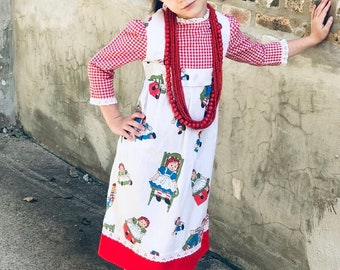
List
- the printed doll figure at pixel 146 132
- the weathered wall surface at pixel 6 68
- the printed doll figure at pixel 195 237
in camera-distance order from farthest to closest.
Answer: the weathered wall surface at pixel 6 68 < the printed doll figure at pixel 195 237 < the printed doll figure at pixel 146 132

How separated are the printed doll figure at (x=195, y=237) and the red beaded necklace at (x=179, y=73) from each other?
1.73 feet

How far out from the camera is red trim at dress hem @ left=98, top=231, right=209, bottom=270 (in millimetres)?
3334

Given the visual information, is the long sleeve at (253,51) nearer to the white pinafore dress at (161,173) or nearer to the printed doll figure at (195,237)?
the white pinafore dress at (161,173)

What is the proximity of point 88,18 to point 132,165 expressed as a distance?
75.6 inches

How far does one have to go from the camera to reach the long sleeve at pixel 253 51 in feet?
10.5

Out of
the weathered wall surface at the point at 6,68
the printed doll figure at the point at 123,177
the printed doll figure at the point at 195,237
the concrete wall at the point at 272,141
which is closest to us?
the printed doll figure at the point at 123,177

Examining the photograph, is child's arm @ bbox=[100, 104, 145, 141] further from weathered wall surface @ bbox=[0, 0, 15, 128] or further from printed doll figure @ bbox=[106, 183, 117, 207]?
weathered wall surface @ bbox=[0, 0, 15, 128]

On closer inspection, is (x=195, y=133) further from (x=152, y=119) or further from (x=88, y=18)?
(x=88, y=18)

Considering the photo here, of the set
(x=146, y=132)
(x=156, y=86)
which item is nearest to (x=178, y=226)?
(x=146, y=132)

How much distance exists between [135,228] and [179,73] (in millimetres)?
728

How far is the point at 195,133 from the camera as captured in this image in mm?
3164

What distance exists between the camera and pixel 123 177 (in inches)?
129

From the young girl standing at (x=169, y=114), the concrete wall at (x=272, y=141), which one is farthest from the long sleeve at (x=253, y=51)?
the concrete wall at (x=272, y=141)

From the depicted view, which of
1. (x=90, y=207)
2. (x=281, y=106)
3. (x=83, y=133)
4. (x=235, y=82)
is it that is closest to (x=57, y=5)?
(x=83, y=133)
